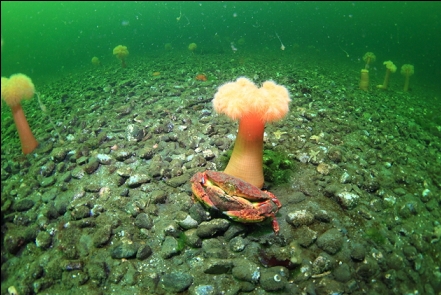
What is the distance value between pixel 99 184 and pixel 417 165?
215 inches

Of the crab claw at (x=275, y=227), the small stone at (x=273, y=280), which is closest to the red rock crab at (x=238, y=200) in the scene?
the crab claw at (x=275, y=227)

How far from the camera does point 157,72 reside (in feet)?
32.9

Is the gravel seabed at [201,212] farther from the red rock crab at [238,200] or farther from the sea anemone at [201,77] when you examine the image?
the sea anemone at [201,77]

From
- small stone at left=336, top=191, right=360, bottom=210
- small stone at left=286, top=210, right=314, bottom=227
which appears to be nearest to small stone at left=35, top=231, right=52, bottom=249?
small stone at left=286, top=210, right=314, bottom=227

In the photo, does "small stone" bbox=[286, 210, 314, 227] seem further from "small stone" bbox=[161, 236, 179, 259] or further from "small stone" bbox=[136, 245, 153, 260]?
"small stone" bbox=[136, 245, 153, 260]

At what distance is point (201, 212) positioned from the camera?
3162mm

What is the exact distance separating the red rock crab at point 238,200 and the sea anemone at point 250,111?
612mm

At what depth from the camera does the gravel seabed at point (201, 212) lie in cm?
279

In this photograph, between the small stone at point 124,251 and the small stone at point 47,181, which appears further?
the small stone at point 47,181

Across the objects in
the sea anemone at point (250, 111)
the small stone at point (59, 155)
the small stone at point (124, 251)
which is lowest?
the small stone at point (124, 251)

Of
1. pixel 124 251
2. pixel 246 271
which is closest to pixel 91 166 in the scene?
pixel 124 251

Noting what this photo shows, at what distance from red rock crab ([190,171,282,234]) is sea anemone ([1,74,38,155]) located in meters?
3.37

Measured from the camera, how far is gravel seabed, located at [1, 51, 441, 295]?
2791mm

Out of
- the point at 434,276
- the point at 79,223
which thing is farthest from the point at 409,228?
the point at 79,223
